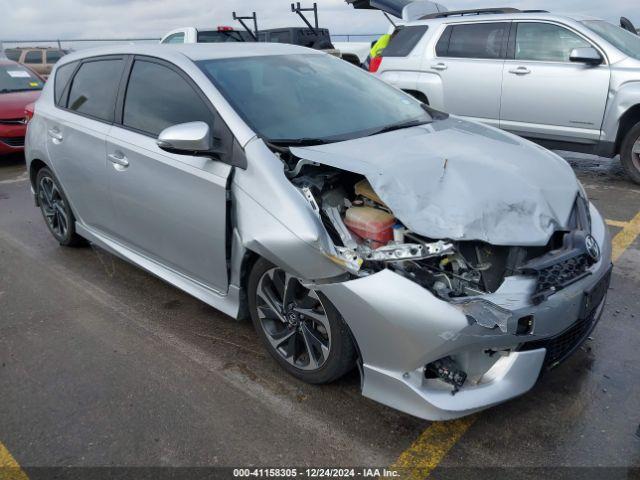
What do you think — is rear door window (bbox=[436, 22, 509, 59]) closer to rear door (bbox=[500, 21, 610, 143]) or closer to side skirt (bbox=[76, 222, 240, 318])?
rear door (bbox=[500, 21, 610, 143])

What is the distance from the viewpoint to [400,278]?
229 centimetres

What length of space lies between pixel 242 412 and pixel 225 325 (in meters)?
0.91

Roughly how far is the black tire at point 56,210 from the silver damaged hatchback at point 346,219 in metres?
0.67

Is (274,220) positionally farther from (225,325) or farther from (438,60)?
(438,60)

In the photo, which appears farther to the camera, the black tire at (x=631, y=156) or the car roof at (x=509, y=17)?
the car roof at (x=509, y=17)

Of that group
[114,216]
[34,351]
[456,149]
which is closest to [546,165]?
[456,149]

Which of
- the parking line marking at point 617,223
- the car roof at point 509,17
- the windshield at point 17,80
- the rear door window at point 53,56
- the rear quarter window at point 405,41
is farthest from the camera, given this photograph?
the rear door window at point 53,56

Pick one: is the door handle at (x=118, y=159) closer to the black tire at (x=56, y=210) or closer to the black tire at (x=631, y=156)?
the black tire at (x=56, y=210)

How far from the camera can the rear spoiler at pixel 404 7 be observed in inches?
364

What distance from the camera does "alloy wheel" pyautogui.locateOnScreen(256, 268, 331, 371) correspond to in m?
2.75

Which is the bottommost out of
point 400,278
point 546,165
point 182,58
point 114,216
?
point 114,216

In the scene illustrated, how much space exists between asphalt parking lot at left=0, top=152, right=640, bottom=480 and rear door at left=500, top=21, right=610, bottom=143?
2.90 metres

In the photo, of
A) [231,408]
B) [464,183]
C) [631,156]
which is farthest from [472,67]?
[231,408]

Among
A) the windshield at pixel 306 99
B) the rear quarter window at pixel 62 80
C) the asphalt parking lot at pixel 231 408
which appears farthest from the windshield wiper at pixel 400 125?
the rear quarter window at pixel 62 80
